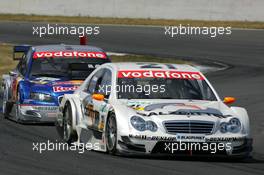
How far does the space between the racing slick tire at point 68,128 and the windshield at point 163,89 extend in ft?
3.57

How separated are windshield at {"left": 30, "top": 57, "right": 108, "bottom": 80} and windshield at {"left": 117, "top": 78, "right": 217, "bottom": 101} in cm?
339

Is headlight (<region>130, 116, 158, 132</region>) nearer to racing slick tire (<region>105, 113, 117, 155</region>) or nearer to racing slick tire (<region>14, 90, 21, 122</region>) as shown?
racing slick tire (<region>105, 113, 117, 155</region>)

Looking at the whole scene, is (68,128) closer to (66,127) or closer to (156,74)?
(66,127)

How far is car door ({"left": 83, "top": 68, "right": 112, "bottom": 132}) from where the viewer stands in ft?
40.7

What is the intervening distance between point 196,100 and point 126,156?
1.31m

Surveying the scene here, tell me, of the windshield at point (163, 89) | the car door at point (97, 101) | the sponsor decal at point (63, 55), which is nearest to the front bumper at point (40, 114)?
the sponsor decal at point (63, 55)

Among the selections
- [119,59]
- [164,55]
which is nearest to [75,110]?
[119,59]

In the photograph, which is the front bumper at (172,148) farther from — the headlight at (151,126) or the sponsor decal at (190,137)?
the headlight at (151,126)

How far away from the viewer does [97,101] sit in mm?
12672

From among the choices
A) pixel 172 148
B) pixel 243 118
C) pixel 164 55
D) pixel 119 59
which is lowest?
pixel 172 148

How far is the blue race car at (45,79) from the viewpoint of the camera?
1558 cm

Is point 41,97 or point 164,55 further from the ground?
point 164,55

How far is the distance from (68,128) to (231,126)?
8.70ft

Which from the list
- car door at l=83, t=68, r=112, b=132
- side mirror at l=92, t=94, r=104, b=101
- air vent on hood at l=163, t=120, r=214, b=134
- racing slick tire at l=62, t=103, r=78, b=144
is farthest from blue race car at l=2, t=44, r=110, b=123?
air vent on hood at l=163, t=120, r=214, b=134
